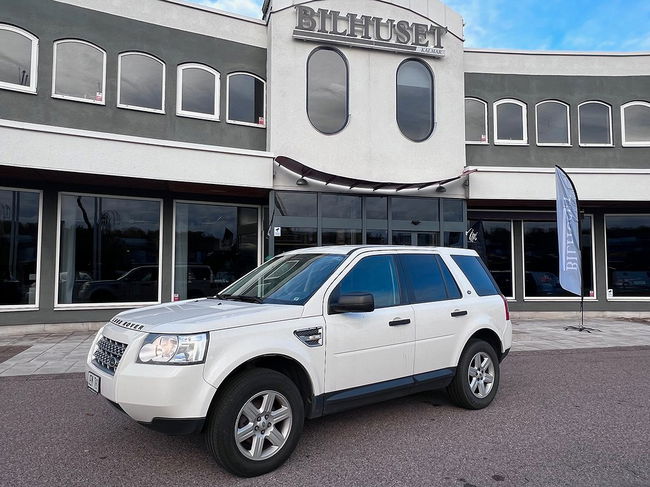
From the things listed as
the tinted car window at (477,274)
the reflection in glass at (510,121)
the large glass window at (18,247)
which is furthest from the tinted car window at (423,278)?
the reflection in glass at (510,121)

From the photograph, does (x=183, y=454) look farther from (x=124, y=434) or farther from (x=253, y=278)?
(x=253, y=278)

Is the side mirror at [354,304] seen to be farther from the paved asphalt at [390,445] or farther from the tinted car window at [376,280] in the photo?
the paved asphalt at [390,445]

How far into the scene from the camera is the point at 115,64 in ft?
37.5

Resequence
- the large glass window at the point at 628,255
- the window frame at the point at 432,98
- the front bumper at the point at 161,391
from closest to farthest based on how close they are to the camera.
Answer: the front bumper at the point at 161,391
the window frame at the point at 432,98
the large glass window at the point at 628,255

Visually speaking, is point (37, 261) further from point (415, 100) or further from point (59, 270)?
point (415, 100)

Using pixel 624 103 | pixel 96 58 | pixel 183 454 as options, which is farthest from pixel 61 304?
pixel 624 103

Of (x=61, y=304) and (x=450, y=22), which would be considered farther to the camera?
(x=450, y=22)

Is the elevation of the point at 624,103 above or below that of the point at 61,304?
above

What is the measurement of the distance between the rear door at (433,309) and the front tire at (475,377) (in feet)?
0.76

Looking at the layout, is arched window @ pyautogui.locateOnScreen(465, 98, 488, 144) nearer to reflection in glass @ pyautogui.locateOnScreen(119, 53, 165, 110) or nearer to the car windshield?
reflection in glass @ pyautogui.locateOnScreen(119, 53, 165, 110)

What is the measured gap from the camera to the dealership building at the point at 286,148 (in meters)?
10.8

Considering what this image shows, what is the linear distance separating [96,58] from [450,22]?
31.8 ft

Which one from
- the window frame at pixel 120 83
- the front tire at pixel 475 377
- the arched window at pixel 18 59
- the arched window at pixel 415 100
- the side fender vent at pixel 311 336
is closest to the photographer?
the side fender vent at pixel 311 336

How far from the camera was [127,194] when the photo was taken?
11.8 metres
